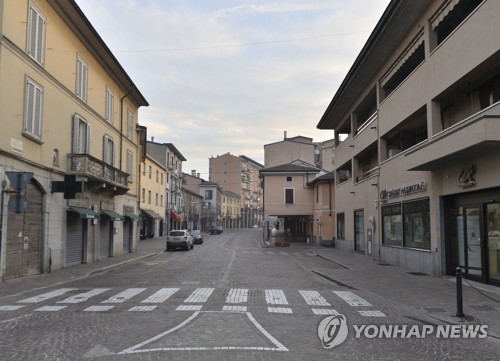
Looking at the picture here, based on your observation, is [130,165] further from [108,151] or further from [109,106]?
[109,106]

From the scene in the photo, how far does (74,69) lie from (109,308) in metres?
14.3

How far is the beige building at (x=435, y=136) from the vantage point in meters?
13.5

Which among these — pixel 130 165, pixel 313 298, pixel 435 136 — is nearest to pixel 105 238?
pixel 130 165

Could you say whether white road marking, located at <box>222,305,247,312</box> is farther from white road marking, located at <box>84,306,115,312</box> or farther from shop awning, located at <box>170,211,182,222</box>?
shop awning, located at <box>170,211,182,222</box>

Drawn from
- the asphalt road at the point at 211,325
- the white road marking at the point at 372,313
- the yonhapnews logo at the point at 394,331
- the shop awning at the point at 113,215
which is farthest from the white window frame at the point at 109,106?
the yonhapnews logo at the point at 394,331

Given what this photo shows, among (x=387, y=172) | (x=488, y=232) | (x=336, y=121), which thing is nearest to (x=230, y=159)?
(x=336, y=121)

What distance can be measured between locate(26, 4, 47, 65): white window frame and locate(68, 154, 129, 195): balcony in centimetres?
474

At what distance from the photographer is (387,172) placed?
23016mm

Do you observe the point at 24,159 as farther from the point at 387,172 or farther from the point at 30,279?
the point at 387,172

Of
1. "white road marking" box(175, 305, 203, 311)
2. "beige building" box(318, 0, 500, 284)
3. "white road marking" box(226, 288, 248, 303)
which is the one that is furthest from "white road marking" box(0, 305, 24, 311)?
"beige building" box(318, 0, 500, 284)

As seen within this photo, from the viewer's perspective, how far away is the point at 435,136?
615 inches

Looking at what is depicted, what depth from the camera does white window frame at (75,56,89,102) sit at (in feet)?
70.8

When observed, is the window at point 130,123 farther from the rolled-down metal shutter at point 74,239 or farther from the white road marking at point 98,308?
the white road marking at point 98,308

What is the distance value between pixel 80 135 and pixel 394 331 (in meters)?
18.4
